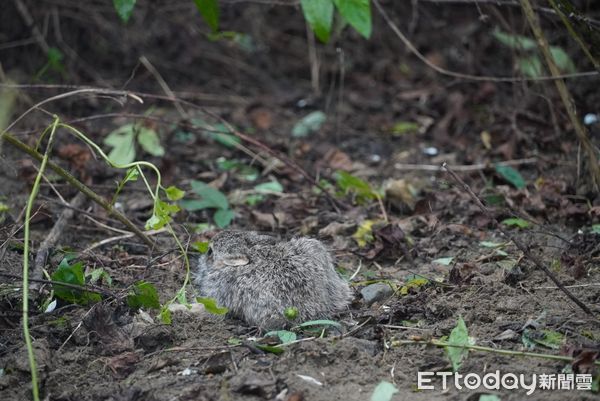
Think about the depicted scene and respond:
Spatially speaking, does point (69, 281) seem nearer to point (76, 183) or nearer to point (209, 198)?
point (76, 183)

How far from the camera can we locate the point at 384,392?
3.29 m

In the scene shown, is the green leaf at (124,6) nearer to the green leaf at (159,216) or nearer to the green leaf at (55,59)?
the green leaf at (159,216)

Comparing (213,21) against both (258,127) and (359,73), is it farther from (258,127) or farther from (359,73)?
(359,73)

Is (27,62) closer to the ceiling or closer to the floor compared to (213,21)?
closer to the floor

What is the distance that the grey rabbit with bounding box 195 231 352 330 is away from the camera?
156 inches

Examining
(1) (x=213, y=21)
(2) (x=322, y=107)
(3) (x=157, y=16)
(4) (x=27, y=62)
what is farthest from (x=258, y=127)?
(1) (x=213, y=21)

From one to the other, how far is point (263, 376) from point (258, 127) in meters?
4.29

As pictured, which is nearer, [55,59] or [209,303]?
[209,303]

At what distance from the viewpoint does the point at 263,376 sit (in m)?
3.41

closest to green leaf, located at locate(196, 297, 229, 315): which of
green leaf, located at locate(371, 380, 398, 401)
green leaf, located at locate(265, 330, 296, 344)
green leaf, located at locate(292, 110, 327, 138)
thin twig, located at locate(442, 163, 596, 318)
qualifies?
green leaf, located at locate(265, 330, 296, 344)

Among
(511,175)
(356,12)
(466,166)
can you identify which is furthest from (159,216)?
(466,166)

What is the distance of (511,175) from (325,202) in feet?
5.08
